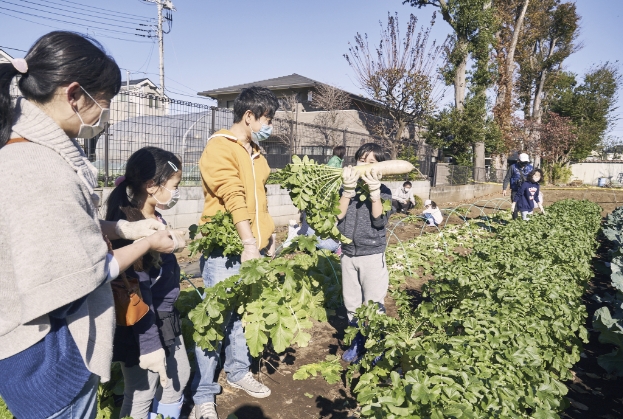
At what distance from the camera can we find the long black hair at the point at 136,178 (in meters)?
2.15

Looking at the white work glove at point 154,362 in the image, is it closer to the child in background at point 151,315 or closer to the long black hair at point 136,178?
the child in background at point 151,315

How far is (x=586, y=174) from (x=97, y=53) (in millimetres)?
43506

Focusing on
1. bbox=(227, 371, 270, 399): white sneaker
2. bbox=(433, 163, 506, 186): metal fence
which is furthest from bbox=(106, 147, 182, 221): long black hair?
bbox=(433, 163, 506, 186): metal fence

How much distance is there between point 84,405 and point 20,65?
3.76ft

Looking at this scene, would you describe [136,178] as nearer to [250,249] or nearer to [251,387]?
[250,249]

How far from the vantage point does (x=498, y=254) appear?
4688mm

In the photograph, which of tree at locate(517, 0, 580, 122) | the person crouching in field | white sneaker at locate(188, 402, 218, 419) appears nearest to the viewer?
white sneaker at locate(188, 402, 218, 419)

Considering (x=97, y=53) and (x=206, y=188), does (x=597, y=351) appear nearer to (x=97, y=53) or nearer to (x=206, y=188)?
(x=206, y=188)

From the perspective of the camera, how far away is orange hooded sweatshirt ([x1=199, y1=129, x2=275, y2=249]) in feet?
8.38

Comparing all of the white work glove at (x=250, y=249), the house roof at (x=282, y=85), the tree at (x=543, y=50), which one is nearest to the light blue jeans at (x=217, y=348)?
the white work glove at (x=250, y=249)

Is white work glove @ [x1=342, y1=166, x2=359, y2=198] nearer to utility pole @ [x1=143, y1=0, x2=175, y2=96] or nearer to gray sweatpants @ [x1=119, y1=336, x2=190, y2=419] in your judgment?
gray sweatpants @ [x1=119, y1=336, x2=190, y2=419]

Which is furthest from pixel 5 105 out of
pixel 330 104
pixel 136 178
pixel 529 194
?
pixel 330 104

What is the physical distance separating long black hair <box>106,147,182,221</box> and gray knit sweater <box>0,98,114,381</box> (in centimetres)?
82

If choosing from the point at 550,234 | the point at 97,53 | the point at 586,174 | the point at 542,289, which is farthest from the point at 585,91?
the point at 97,53
